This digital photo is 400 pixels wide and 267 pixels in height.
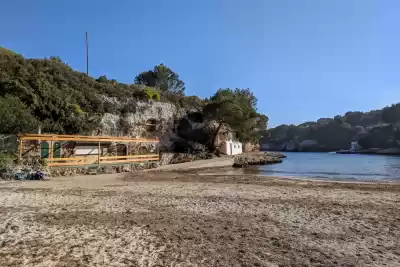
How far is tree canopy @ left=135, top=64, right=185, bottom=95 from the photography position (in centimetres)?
6475

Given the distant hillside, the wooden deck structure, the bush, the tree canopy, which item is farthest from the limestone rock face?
the distant hillside

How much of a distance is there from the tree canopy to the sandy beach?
182 ft

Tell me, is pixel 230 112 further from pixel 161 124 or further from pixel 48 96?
pixel 48 96

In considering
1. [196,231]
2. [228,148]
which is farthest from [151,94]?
[196,231]

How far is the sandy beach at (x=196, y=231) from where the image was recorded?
15.7 ft

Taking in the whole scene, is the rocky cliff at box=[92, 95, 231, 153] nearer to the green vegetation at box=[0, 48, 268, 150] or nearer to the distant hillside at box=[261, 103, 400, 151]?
the green vegetation at box=[0, 48, 268, 150]

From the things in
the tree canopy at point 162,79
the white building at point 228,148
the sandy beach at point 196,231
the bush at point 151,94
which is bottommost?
the sandy beach at point 196,231

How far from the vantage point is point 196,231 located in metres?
6.43

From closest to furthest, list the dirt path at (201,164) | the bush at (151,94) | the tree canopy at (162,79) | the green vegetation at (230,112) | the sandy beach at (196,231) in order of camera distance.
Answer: the sandy beach at (196,231) < the dirt path at (201,164) < the bush at (151,94) < the green vegetation at (230,112) < the tree canopy at (162,79)

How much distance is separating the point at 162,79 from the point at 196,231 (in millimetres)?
61082

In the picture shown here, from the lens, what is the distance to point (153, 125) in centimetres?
4025

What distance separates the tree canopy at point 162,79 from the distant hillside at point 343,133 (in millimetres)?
85206

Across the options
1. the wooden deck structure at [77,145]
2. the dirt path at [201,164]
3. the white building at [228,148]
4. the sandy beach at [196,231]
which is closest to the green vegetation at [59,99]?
the wooden deck structure at [77,145]

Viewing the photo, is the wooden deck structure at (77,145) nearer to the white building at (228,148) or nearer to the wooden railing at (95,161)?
the wooden railing at (95,161)
